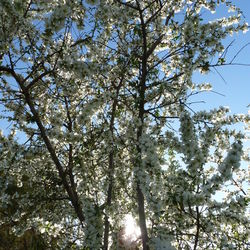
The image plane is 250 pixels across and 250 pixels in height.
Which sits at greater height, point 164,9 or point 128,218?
point 164,9

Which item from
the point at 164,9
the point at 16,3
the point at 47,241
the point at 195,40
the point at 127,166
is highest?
the point at 164,9

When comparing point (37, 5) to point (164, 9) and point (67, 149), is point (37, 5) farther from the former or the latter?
point (67, 149)

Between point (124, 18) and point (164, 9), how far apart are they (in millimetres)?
1292

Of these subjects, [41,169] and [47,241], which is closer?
[41,169]

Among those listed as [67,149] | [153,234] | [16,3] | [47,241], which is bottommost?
[153,234]

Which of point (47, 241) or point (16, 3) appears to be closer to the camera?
point (16, 3)

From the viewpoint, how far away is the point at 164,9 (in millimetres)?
8297

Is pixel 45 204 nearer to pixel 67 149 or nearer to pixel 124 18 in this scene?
pixel 67 149

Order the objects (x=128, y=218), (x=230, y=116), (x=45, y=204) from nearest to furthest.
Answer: (x=230, y=116), (x=45, y=204), (x=128, y=218)

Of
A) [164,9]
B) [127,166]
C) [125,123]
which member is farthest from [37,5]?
[127,166]

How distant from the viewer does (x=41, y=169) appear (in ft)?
27.9

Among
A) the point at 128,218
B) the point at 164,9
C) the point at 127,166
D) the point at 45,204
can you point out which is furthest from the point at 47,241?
the point at 164,9

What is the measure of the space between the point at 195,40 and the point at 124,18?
6.42 ft

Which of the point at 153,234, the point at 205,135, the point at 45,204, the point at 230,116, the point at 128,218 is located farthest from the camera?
the point at 128,218
